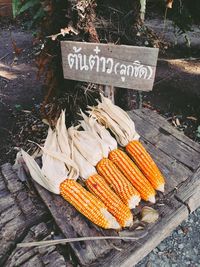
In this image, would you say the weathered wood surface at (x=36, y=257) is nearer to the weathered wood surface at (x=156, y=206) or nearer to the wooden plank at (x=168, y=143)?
the weathered wood surface at (x=156, y=206)

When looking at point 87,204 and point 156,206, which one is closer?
point 87,204

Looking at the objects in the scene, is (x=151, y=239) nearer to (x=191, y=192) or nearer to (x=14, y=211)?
(x=191, y=192)

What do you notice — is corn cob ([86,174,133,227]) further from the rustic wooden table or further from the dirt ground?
the dirt ground

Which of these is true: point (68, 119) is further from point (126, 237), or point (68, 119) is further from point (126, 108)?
point (126, 237)

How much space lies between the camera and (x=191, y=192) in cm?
222

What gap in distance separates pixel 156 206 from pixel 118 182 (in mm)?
313

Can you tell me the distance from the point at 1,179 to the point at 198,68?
385 centimetres

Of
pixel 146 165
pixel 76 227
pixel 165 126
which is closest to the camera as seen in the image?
pixel 76 227

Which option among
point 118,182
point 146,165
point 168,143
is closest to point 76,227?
point 118,182

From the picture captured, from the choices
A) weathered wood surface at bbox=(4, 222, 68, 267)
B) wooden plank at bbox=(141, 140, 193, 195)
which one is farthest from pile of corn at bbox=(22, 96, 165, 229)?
weathered wood surface at bbox=(4, 222, 68, 267)

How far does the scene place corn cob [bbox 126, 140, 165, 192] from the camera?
2.08 meters

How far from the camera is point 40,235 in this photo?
1.91m

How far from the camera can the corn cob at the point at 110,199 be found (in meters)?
1.88

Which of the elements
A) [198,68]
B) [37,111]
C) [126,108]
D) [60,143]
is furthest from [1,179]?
[198,68]
